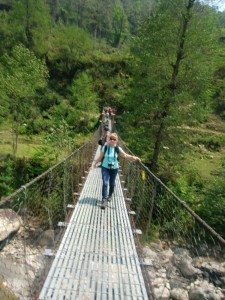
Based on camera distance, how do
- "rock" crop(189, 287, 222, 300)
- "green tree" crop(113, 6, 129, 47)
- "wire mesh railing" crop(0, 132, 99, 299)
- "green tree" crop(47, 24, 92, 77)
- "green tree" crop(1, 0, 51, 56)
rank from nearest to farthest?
1. "rock" crop(189, 287, 222, 300)
2. "wire mesh railing" crop(0, 132, 99, 299)
3. "green tree" crop(1, 0, 51, 56)
4. "green tree" crop(47, 24, 92, 77)
5. "green tree" crop(113, 6, 129, 47)

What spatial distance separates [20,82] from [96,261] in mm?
12133

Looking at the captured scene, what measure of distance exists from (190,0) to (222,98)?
12.4 metres

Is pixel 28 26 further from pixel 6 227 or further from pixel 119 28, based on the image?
pixel 6 227

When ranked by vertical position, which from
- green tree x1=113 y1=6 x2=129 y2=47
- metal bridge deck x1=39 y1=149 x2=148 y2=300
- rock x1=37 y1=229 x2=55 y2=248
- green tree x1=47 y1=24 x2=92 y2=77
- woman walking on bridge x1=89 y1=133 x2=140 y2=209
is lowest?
rock x1=37 y1=229 x2=55 y2=248

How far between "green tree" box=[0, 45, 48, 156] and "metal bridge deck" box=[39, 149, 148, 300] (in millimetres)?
10090

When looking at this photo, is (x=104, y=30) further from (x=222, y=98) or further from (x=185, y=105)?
(x=185, y=105)

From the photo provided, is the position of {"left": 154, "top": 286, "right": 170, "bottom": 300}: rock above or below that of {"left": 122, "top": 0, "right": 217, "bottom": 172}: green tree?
below

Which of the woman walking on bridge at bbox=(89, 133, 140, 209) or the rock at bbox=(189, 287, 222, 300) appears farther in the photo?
the rock at bbox=(189, 287, 222, 300)

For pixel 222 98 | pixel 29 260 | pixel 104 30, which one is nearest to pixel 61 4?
pixel 104 30

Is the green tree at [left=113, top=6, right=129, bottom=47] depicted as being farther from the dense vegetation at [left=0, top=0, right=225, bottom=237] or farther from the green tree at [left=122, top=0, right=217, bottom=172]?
the green tree at [left=122, top=0, right=217, bottom=172]

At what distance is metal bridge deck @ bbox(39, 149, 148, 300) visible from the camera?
2.32 metres

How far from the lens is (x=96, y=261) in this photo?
279 cm

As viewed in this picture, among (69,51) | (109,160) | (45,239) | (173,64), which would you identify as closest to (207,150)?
(173,64)

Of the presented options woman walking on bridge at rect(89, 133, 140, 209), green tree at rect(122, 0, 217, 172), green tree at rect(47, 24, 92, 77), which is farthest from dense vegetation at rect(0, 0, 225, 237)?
green tree at rect(47, 24, 92, 77)
